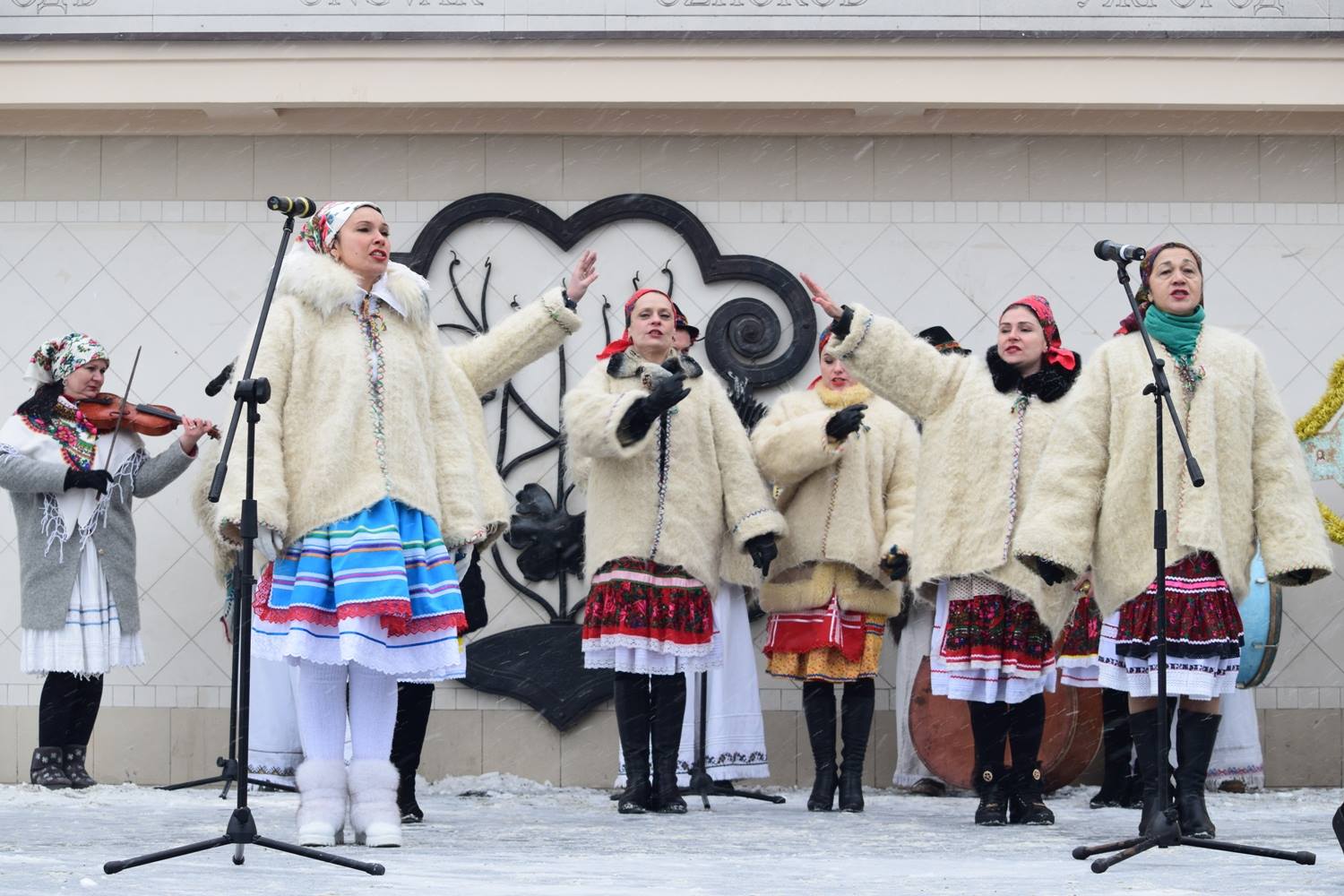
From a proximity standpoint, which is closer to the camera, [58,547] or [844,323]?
[844,323]

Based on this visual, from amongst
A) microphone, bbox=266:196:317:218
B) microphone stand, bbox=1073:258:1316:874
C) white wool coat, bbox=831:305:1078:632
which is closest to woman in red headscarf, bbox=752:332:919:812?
white wool coat, bbox=831:305:1078:632

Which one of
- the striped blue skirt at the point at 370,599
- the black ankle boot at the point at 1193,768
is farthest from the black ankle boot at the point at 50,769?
the black ankle boot at the point at 1193,768

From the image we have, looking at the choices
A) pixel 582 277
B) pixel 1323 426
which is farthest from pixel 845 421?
pixel 1323 426

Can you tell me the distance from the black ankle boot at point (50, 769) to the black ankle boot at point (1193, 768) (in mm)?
4141

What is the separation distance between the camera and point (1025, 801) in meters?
5.80

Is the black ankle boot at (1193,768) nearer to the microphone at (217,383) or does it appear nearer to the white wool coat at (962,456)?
the white wool coat at (962,456)

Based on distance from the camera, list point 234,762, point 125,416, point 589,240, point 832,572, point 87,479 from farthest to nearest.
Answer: point 589,240
point 125,416
point 87,479
point 234,762
point 832,572

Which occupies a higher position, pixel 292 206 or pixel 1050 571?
pixel 292 206

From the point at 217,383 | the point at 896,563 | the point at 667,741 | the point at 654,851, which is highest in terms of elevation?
the point at 217,383

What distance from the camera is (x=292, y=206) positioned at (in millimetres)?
4617

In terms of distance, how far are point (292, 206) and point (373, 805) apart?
61.0 inches

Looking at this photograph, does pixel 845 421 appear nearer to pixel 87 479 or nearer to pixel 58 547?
pixel 87 479

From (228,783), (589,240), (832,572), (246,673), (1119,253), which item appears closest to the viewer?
(246,673)

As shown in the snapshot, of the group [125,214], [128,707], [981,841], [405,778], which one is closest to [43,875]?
[405,778]
